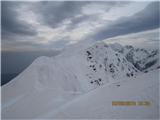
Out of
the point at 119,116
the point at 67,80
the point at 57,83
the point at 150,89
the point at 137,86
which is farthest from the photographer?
the point at 67,80

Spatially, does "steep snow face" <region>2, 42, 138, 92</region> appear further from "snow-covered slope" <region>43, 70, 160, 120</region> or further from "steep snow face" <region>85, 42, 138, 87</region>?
"snow-covered slope" <region>43, 70, 160, 120</region>

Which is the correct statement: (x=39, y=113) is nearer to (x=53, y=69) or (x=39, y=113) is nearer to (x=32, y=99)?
(x=32, y=99)

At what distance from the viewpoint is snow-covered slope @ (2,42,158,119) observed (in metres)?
6.90

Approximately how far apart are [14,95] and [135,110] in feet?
21.9

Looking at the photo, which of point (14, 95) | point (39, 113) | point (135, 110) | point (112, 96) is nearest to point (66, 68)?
point (14, 95)

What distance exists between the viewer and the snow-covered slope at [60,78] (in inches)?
271

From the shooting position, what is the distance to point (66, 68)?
13055 mm

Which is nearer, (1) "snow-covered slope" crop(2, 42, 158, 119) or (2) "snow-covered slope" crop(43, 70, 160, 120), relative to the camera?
(2) "snow-covered slope" crop(43, 70, 160, 120)
